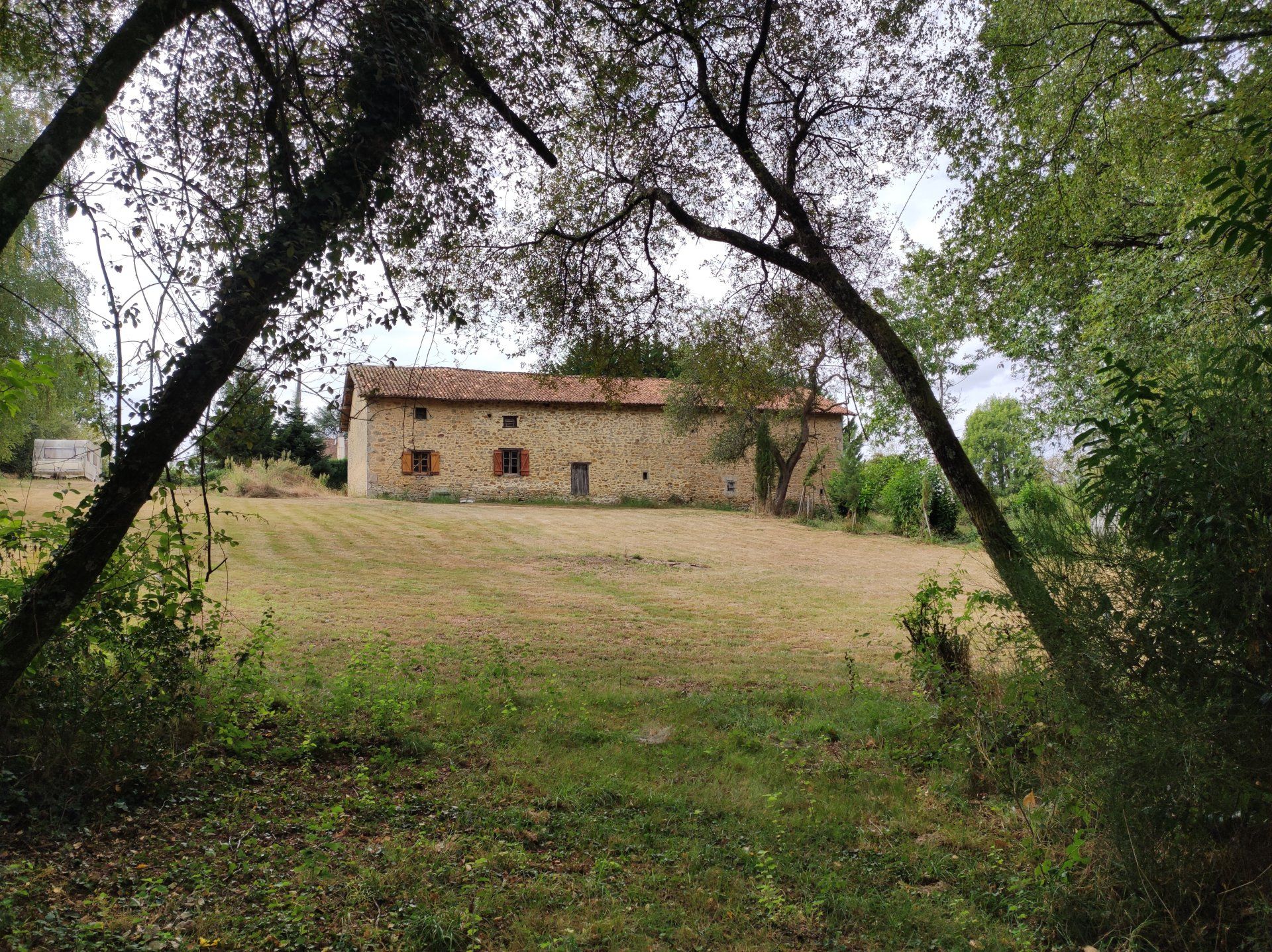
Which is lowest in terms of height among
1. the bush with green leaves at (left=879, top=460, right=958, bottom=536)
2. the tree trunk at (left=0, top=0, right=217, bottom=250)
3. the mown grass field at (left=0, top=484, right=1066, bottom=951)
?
the mown grass field at (left=0, top=484, right=1066, bottom=951)

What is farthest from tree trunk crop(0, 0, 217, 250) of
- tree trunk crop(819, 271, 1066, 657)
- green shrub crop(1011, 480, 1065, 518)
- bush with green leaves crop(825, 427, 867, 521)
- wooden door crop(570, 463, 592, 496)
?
wooden door crop(570, 463, 592, 496)

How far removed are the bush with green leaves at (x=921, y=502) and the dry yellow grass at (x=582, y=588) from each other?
213 cm

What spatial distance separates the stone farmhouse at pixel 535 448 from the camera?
2559 centimetres

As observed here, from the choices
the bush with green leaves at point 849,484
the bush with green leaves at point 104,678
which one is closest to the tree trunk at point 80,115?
the bush with green leaves at point 104,678

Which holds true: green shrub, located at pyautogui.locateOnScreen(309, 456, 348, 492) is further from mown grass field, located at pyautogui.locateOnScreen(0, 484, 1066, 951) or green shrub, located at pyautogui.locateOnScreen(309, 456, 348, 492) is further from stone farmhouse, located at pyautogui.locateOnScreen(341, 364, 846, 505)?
mown grass field, located at pyautogui.locateOnScreen(0, 484, 1066, 951)

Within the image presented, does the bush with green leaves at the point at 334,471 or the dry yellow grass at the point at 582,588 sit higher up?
the bush with green leaves at the point at 334,471

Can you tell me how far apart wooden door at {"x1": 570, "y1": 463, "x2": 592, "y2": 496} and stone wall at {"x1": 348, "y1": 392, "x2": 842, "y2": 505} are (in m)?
0.21

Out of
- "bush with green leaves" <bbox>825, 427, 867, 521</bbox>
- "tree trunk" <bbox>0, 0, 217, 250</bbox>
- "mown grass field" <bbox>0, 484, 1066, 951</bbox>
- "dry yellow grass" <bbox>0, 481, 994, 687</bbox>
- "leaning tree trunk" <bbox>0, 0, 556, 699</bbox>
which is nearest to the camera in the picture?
"mown grass field" <bbox>0, 484, 1066, 951</bbox>

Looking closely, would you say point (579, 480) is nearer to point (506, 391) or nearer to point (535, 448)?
point (535, 448)

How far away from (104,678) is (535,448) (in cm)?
2367

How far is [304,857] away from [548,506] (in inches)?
889

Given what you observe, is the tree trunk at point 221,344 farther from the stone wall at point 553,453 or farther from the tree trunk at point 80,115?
the stone wall at point 553,453

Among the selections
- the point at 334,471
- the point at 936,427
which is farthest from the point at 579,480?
the point at 936,427

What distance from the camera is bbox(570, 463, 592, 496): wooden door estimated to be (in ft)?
92.2
